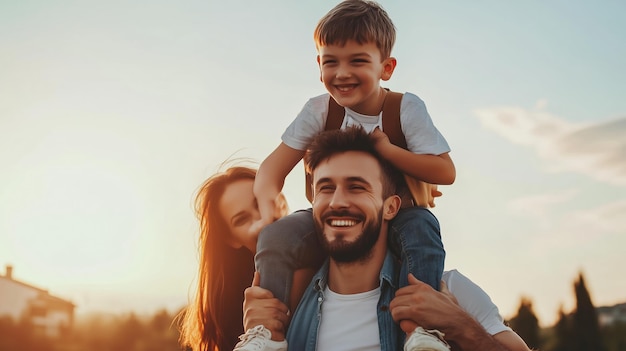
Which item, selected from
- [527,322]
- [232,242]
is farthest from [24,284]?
[232,242]

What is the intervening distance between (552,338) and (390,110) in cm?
2894

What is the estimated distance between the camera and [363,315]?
16.4 feet

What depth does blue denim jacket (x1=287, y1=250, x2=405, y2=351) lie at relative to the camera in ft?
15.7

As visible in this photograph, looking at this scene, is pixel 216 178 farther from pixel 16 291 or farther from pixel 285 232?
pixel 16 291

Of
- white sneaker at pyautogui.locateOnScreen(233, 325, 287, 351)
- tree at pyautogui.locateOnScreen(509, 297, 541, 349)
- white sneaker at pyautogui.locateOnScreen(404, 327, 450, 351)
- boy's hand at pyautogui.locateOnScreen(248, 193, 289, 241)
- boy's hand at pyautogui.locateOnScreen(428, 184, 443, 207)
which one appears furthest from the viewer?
tree at pyautogui.locateOnScreen(509, 297, 541, 349)

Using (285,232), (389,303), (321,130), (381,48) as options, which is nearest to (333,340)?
(389,303)


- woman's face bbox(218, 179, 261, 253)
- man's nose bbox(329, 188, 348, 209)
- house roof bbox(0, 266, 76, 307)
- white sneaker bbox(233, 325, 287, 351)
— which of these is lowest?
white sneaker bbox(233, 325, 287, 351)

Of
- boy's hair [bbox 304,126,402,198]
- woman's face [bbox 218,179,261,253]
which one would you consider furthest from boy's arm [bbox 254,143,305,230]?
woman's face [bbox 218,179,261,253]

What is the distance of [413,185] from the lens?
5.20m

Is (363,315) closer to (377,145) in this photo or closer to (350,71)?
(377,145)

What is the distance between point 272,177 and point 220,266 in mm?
2231

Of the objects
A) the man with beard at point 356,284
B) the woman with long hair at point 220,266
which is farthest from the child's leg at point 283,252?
the woman with long hair at point 220,266

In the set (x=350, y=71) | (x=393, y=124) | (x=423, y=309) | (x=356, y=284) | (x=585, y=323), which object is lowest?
(x=423, y=309)

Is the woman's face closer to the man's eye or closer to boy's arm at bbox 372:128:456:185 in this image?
the man's eye
